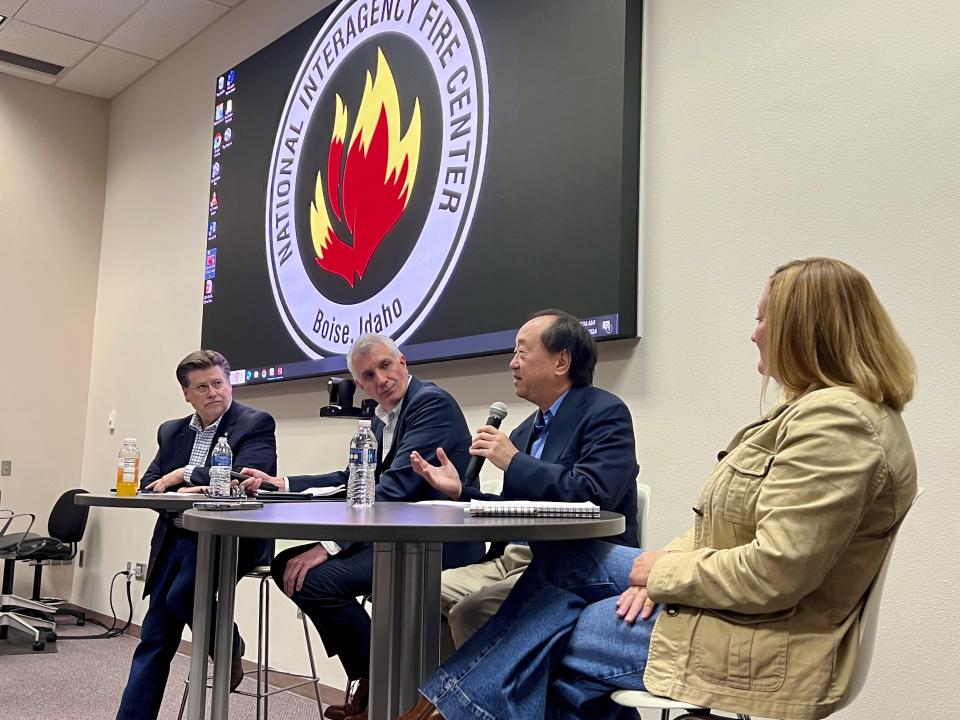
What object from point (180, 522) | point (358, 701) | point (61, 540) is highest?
point (180, 522)

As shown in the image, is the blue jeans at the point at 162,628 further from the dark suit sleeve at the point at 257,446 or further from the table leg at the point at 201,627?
the table leg at the point at 201,627

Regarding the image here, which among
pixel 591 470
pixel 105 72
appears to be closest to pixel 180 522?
pixel 591 470

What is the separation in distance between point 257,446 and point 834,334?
2301mm

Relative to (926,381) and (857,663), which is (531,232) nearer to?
(926,381)

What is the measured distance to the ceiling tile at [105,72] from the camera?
6.14m

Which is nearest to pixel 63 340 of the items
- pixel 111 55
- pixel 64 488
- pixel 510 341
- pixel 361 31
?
pixel 64 488

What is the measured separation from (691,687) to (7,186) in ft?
20.5

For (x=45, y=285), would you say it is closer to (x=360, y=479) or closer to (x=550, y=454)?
(x=360, y=479)

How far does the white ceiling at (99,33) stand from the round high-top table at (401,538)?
4.43 m

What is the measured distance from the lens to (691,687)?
1.46 metres

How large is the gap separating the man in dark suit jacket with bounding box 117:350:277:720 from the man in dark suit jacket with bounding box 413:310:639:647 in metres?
0.94

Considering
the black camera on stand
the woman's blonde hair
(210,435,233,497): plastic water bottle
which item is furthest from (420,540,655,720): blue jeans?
the black camera on stand

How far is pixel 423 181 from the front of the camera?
3715mm

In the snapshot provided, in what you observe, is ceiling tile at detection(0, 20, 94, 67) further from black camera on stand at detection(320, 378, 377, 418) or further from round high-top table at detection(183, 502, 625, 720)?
round high-top table at detection(183, 502, 625, 720)
